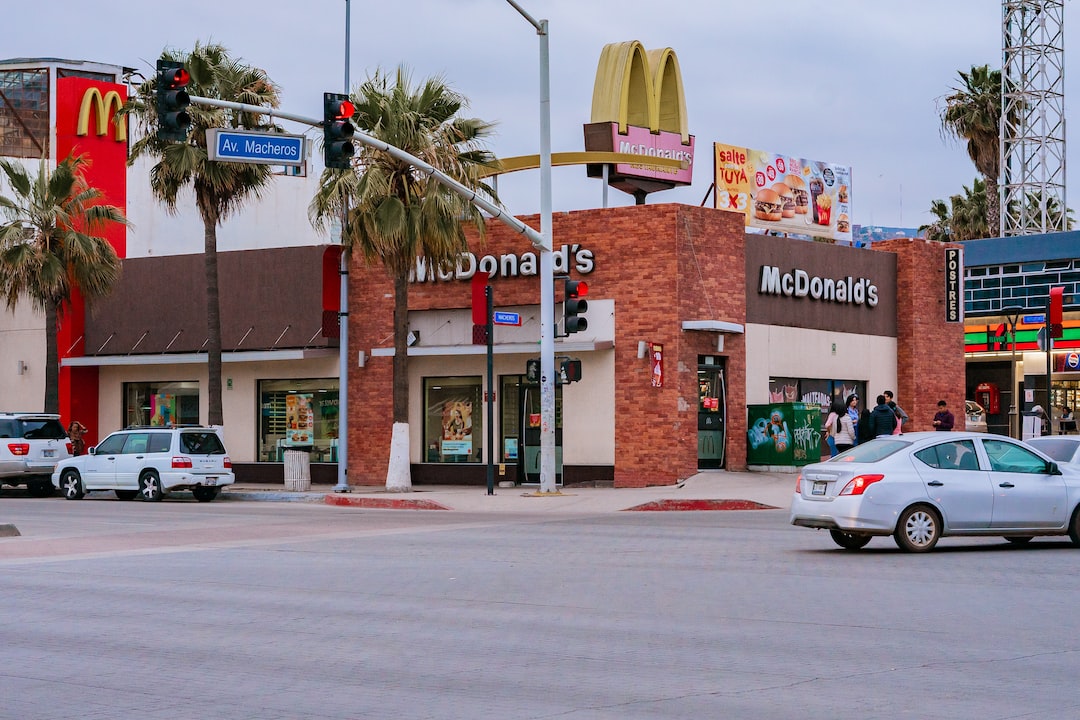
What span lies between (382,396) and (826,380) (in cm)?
1160

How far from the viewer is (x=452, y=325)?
A: 34.2 m

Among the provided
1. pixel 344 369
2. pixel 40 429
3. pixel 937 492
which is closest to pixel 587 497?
pixel 344 369

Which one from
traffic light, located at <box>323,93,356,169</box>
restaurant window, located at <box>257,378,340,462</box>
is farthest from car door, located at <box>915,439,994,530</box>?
restaurant window, located at <box>257,378,340,462</box>

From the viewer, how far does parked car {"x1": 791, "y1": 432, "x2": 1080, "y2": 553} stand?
16.4m

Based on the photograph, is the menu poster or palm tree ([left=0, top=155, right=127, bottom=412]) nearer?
palm tree ([left=0, top=155, right=127, bottom=412])

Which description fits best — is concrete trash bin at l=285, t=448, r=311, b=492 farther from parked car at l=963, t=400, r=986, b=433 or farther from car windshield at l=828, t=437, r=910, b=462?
parked car at l=963, t=400, r=986, b=433

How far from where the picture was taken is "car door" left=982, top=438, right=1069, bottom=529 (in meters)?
16.8

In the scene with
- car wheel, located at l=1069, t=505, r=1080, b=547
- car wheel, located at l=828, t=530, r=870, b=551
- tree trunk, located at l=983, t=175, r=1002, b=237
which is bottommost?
car wheel, located at l=828, t=530, r=870, b=551

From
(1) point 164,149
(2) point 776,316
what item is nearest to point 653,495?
(2) point 776,316

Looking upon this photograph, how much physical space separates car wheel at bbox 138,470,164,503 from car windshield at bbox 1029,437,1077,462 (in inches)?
785

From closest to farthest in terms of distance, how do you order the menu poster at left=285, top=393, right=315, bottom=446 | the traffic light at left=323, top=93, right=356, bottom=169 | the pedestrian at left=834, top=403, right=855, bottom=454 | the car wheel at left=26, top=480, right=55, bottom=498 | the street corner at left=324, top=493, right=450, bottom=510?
the traffic light at left=323, top=93, right=356, bottom=169, the street corner at left=324, top=493, right=450, bottom=510, the pedestrian at left=834, top=403, right=855, bottom=454, the car wheel at left=26, top=480, right=55, bottom=498, the menu poster at left=285, top=393, right=315, bottom=446

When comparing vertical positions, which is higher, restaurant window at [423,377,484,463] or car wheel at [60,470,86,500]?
restaurant window at [423,377,484,463]

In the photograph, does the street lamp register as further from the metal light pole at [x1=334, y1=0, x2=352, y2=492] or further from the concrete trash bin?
the concrete trash bin

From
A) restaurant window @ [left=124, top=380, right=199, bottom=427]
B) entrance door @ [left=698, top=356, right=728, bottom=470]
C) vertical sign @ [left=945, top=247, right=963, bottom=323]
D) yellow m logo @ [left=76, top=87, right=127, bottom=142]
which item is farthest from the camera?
yellow m logo @ [left=76, top=87, right=127, bottom=142]
